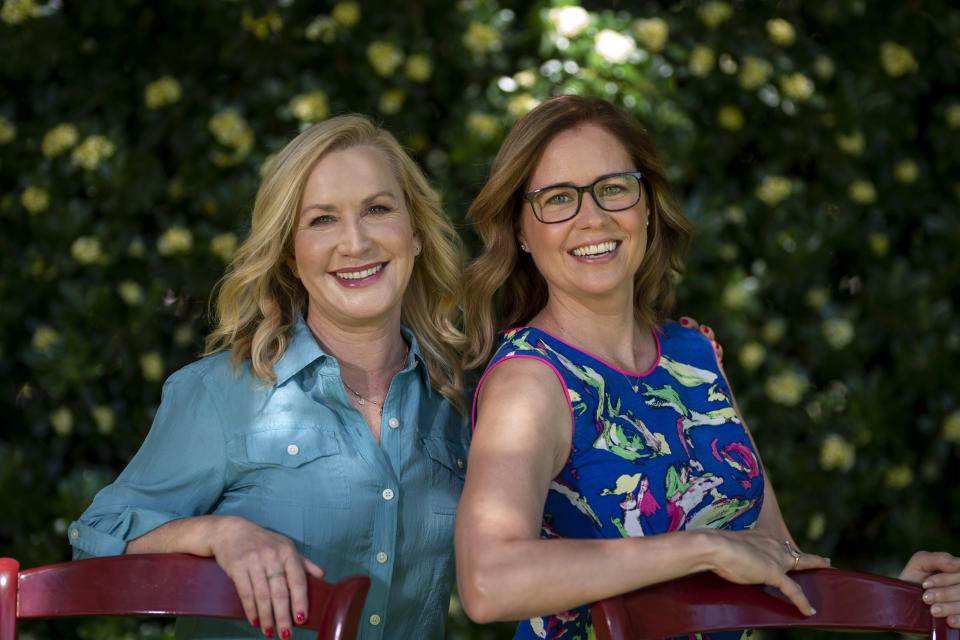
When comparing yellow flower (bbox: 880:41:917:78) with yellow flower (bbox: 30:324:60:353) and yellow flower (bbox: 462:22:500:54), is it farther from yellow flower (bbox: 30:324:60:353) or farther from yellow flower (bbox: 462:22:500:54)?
yellow flower (bbox: 30:324:60:353)

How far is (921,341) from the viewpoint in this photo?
3410 millimetres

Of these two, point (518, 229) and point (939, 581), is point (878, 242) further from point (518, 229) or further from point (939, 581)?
point (939, 581)

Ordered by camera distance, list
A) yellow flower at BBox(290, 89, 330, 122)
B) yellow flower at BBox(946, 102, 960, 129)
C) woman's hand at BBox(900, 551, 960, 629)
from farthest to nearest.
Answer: yellow flower at BBox(946, 102, 960, 129) → yellow flower at BBox(290, 89, 330, 122) → woman's hand at BBox(900, 551, 960, 629)

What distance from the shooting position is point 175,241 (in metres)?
3.07

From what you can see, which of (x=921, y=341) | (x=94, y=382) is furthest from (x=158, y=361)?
(x=921, y=341)

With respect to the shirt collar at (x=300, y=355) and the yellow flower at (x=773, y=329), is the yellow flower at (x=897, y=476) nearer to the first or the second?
the yellow flower at (x=773, y=329)

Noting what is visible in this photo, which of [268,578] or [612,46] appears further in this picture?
[612,46]

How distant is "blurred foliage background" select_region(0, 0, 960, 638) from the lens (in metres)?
3.07

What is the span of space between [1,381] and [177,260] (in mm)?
687

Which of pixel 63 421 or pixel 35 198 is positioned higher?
pixel 35 198

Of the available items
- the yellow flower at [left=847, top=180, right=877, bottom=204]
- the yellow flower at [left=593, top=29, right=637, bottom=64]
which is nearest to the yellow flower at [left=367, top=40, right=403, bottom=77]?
the yellow flower at [left=593, top=29, right=637, bottom=64]

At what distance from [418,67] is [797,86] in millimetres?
1176

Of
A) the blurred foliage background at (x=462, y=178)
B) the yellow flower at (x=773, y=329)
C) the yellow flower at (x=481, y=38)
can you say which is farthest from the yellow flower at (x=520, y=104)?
the yellow flower at (x=773, y=329)

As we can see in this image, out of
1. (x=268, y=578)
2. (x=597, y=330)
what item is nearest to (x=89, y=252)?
(x=597, y=330)
